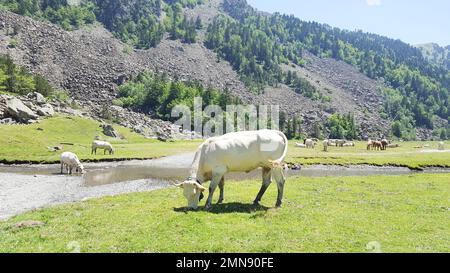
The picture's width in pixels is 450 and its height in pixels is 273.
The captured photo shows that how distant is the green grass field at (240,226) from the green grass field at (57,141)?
119ft

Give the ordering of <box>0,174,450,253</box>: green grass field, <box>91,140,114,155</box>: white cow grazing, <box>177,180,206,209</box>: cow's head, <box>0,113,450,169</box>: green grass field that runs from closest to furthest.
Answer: <box>0,174,450,253</box>: green grass field, <box>177,180,206,209</box>: cow's head, <box>0,113,450,169</box>: green grass field, <box>91,140,114,155</box>: white cow grazing

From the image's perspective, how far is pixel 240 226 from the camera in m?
18.2

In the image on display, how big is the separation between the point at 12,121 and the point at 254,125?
4739 inches

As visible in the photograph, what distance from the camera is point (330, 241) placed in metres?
16.1

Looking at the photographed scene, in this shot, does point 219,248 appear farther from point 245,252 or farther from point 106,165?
point 106,165

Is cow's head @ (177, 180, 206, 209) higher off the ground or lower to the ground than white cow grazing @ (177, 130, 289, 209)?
lower

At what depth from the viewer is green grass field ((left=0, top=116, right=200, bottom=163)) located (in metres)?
59.5

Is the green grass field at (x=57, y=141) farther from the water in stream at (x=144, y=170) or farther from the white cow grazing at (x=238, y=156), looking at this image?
the white cow grazing at (x=238, y=156)

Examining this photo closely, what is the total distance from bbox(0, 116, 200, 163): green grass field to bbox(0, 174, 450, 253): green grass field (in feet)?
119

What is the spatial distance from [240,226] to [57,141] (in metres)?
69.2

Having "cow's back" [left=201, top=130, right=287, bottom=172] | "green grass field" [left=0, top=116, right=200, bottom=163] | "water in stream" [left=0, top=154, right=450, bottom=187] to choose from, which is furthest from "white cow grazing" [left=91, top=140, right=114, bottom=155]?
"cow's back" [left=201, top=130, right=287, bottom=172]

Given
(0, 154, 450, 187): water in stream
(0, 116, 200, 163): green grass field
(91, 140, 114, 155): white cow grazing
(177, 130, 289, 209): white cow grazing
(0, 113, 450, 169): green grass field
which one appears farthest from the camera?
(91, 140, 114, 155): white cow grazing

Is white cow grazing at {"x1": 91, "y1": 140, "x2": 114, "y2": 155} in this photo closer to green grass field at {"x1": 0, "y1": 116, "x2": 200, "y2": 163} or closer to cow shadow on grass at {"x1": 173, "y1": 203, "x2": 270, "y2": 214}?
green grass field at {"x1": 0, "y1": 116, "x2": 200, "y2": 163}

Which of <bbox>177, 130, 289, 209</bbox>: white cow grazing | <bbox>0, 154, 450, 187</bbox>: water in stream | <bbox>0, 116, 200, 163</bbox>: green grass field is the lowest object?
<bbox>0, 154, 450, 187</bbox>: water in stream
